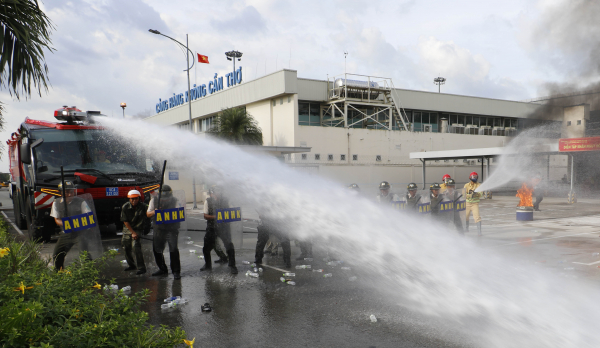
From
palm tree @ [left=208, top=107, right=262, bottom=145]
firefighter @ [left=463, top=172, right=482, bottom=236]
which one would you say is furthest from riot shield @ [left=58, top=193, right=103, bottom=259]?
palm tree @ [left=208, top=107, right=262, bottom=145]

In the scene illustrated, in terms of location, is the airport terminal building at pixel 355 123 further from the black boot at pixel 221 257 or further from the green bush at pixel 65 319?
the green bush at pixel 65 319

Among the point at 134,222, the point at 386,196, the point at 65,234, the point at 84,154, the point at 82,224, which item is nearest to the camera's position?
the point at 65,234

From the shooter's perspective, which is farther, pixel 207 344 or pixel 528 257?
pixel 528 257

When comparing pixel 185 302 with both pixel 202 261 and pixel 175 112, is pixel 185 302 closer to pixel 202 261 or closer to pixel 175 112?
pixel 202 261

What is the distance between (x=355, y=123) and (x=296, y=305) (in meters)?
Result: 26.9

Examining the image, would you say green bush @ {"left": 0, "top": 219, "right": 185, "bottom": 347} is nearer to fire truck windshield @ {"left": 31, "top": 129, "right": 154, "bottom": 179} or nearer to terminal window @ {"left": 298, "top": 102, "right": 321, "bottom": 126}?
fire truck windshield @ {"left": 31, "top": 129, "right": 154, "bottom": 179}

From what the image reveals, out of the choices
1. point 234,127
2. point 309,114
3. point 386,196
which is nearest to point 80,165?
point 386,196

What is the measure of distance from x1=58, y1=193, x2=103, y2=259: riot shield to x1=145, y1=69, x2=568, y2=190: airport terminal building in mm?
17568

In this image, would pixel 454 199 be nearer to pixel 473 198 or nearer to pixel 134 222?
pixel 473 198

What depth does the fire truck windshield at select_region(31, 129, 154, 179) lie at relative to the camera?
32.8 feet

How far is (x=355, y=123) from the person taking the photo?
3200 cm

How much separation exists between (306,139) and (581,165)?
63.8 feet

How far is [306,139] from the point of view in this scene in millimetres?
29500

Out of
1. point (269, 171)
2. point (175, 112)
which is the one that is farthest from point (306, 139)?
point (269, 171)
